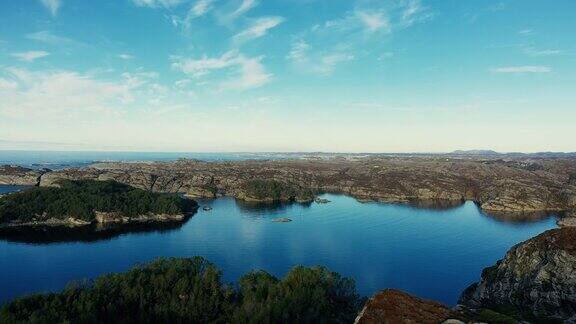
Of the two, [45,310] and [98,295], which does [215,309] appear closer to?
[98,295]

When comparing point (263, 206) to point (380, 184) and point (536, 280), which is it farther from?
point (536, 280)

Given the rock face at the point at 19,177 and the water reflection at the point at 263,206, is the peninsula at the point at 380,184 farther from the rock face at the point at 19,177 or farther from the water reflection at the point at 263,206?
the water reflection at the point at 263,206

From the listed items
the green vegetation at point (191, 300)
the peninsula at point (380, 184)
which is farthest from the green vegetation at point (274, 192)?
the green vegetation at point (191, 300)

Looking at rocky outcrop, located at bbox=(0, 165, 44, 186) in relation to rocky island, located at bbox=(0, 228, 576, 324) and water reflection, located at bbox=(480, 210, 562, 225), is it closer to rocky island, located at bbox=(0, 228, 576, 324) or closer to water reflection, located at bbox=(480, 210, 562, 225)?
rocky island, located at bbox=(0, 228, 576, 324)

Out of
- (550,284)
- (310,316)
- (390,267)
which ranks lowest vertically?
(390,267)

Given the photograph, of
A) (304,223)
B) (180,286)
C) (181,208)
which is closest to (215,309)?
(180,286)

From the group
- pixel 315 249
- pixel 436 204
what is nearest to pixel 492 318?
pixel 315 249
